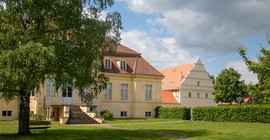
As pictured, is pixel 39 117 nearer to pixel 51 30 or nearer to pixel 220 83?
pixel 51 30

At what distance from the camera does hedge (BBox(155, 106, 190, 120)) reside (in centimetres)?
3244

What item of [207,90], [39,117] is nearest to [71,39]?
[39,117]

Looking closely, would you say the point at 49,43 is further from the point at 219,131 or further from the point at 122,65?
the point at 122,65

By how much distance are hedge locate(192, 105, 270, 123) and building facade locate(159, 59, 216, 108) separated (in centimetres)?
1945

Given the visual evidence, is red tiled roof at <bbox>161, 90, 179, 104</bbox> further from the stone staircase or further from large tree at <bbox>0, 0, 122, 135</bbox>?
large tree at <bbox>0, 0, 122, 135</bbox>

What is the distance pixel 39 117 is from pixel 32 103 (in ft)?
9.17

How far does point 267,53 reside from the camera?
21.9 metres

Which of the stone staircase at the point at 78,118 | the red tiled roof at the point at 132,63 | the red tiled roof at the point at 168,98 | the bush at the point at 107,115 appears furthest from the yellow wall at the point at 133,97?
the red tiled roof at the point at 168,98

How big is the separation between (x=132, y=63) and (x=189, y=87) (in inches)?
777

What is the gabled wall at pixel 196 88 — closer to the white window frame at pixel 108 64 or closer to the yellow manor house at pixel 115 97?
the yellow manor house at pixel 115 97

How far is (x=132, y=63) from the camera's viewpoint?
119 ft

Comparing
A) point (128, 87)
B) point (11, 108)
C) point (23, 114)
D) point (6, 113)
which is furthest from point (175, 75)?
point (23, 114)

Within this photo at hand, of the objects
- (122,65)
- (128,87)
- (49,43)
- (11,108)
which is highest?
(122,65)

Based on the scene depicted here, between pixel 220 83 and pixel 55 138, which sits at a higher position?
pixel 220 83
